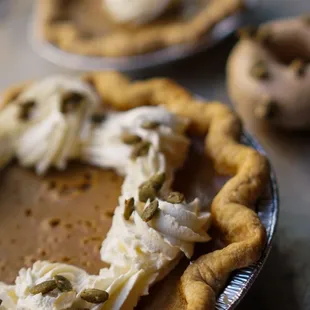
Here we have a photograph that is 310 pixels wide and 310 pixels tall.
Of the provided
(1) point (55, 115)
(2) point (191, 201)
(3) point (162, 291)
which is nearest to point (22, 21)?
(1) point (55, 115)

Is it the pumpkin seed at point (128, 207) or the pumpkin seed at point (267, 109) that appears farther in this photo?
the pumpkin seed at point (267, 109)

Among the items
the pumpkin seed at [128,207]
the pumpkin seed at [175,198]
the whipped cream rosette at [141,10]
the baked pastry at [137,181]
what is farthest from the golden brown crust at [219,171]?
the whipped cream rosette at [141,10]

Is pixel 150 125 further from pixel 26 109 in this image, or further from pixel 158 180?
pixel 26 109

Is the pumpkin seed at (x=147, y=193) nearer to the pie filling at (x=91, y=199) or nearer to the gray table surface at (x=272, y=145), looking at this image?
the pie filling at (x=91, y=199)

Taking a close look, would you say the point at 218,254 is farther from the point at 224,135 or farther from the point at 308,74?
the point at 308,74

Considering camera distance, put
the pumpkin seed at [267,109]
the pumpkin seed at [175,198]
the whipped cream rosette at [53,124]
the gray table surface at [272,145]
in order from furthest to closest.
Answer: the pumpkin seed at [267,109] → the whipped cream rosette at [53,124] → the gray table surface at [272,145] → the pumpkin seed at [175,198]
